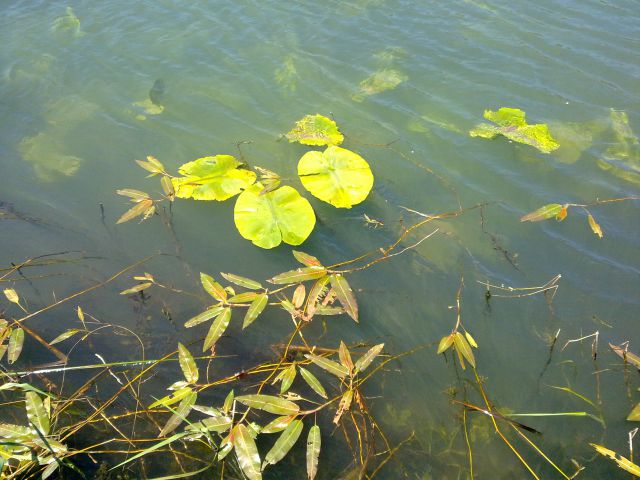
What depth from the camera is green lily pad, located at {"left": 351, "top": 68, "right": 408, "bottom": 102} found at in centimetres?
398

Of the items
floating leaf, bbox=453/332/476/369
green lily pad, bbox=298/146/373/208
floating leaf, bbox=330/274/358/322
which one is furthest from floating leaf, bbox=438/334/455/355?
green lily pad, bbox=298/146/373/208

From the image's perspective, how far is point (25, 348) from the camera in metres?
2.55

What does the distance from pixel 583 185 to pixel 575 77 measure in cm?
126

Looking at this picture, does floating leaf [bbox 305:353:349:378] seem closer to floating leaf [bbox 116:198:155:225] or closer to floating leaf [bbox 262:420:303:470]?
floating leaf [bbox 262:420:303:470]

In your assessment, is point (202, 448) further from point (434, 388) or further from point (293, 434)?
point (434, 388)

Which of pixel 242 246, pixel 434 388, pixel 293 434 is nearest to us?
pixel 293 434

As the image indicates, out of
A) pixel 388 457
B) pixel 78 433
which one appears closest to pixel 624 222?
pixel 388 457

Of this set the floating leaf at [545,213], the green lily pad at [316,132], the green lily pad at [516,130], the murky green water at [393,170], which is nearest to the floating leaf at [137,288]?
the murky green water at [393,170]

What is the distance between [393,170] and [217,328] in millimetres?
1678

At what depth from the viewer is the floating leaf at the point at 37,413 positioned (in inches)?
80.7

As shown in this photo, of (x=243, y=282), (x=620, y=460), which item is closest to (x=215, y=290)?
(x=243, y=282)

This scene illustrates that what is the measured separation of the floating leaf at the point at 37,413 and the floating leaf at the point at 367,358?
4.25 ft

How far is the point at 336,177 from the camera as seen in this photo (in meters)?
3.00

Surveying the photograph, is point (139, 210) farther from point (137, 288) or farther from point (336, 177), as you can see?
point (336, 177)
